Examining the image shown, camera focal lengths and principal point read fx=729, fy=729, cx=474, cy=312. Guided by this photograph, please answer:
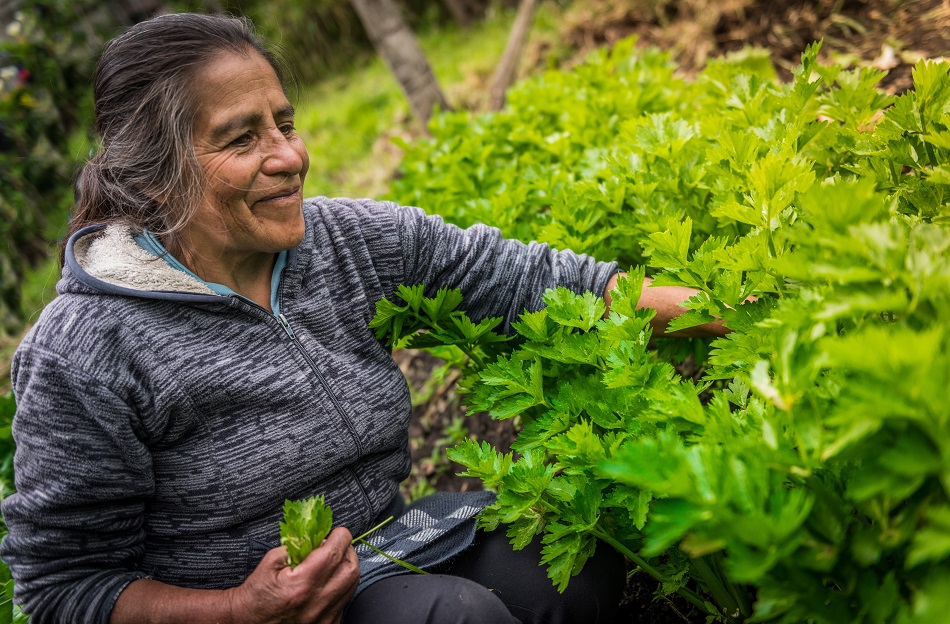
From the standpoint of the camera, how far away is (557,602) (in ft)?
5.88

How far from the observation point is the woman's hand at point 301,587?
148 centimetres

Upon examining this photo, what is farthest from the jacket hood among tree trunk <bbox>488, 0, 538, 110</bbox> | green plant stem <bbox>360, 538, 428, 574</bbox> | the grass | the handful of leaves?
tree trunk <bbox>488, 0, 538, 110</bbox>

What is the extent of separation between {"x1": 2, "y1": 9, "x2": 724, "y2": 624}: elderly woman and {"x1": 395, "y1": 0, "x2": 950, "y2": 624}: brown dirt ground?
2.41ft

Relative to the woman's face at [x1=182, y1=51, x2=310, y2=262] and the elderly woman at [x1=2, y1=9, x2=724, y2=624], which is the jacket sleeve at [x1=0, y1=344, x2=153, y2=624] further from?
the woman's face at [x1=182, y1=51, x2=310, y2=262]

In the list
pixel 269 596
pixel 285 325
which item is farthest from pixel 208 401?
pixel 269 596

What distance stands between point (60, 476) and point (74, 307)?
1.21 feet

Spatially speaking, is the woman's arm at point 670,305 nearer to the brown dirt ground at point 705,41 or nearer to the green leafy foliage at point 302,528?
the brown dirt ground at point 705,41

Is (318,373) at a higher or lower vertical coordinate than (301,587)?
higher

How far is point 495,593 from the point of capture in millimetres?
1834

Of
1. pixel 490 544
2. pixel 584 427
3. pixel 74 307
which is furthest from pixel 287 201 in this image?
pixel 490 544

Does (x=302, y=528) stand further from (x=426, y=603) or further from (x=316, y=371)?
(x=316, y=371)

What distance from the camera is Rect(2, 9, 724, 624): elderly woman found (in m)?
1.58

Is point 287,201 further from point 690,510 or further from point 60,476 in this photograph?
point 690,510

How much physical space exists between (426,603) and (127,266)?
102 centimetres
